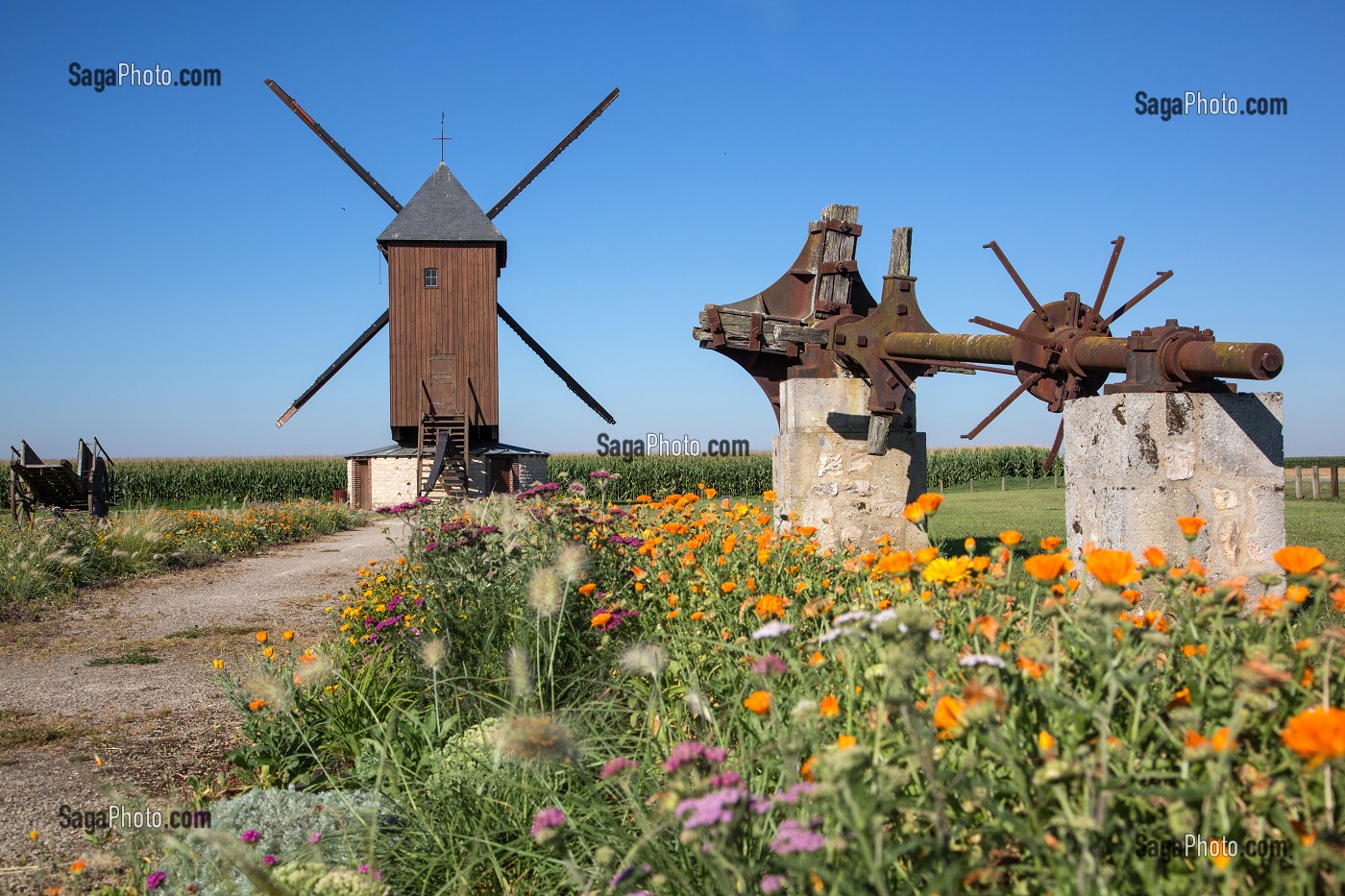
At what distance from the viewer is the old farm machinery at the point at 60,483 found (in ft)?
50.7

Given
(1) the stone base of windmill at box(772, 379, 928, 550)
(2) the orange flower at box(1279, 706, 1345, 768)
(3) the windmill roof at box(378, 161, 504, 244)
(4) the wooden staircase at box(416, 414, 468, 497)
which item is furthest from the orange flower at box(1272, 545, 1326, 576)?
(3) the windmill roof at box(378, 161, 504, 244)

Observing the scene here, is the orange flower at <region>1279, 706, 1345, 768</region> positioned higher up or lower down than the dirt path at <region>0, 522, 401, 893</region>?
higher up

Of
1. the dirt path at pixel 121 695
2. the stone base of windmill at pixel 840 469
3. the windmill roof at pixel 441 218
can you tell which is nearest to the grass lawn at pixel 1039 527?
the stone base of windmill at pixel 840 469

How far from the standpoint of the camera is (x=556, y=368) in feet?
96.0

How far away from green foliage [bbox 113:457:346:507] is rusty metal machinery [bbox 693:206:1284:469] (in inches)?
1257

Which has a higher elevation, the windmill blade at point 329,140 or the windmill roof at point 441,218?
the windmill blade at point 329,140

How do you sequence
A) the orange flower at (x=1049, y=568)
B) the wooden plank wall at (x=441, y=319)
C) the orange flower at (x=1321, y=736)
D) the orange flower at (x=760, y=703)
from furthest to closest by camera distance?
the wooden plank wall at (x=441, y=319) → the orange flower at (x=1049, y=568) → the orange flower at (x=760, y=703) → the orange flower at (x=1321, y=736)

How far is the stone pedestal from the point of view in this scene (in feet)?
13.6

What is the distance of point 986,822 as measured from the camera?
5.89ft

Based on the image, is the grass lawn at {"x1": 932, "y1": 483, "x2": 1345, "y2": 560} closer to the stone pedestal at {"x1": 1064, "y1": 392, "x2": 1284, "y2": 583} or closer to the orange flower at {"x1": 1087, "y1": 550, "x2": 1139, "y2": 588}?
the stone pedestal at {"x1": 1064, "y1": 392, "x2": 1284, "y2": 583}

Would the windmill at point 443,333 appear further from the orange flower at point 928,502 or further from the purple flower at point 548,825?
the purple flower at point 548,825

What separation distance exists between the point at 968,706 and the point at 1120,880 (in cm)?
51

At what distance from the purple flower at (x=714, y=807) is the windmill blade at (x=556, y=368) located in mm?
27472

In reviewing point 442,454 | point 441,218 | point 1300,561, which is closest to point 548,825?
point 1300,561
